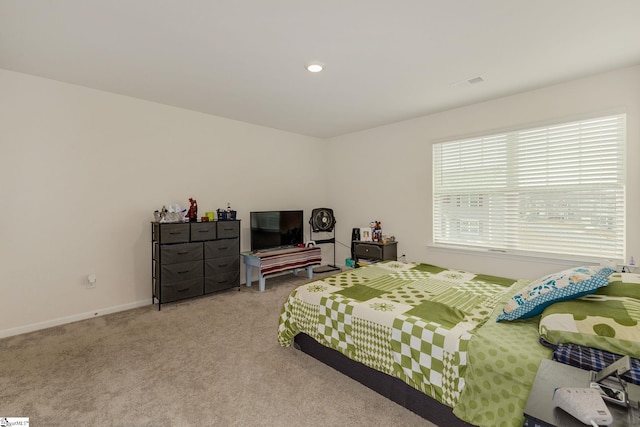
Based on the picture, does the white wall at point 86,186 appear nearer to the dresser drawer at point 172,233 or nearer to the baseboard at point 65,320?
the baseboard at point 65,320

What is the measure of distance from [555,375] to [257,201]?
4191mm

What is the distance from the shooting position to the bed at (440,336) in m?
1.37

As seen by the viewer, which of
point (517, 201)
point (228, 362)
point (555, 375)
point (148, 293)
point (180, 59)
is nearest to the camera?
point (555, 375)

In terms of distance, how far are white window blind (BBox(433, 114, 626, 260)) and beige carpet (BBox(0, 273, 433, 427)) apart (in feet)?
8.80

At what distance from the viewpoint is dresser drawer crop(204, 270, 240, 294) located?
150 inches

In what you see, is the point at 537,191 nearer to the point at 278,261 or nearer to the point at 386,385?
the point at 386,385

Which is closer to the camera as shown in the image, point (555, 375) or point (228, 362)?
point (555, 375)

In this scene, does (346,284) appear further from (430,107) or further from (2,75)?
(2,75)

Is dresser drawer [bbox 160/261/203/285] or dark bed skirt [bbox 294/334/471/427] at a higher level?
dresser drawer [bbox 160/261/203/285]

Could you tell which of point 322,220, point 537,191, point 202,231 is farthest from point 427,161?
point 202,231

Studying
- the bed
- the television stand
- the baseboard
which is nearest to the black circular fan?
the television stand

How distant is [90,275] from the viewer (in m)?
3.28

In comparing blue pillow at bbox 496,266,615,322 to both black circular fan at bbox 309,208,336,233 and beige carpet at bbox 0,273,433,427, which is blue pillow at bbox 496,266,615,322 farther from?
black circular fan at bbox 309,208,336,233

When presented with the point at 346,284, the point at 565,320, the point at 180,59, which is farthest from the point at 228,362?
the point at 180,59
